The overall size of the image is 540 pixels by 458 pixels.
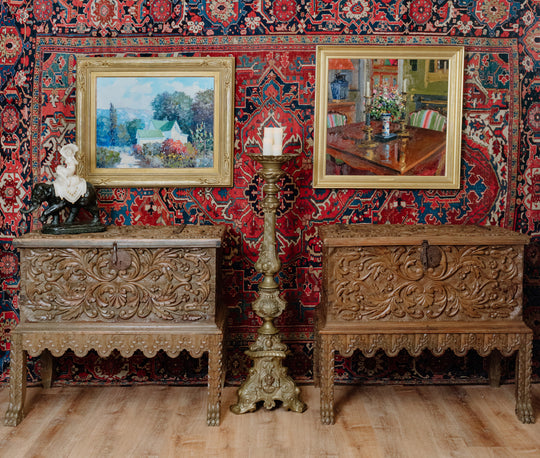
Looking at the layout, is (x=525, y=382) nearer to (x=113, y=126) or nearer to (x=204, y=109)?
(x=204, y=109)

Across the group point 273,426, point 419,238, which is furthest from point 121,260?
point 419,238

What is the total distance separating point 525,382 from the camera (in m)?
3.44

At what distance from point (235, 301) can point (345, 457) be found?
1288 millimetres

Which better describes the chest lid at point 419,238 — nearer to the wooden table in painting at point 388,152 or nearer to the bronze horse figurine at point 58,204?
the wooden table in painting at point 388,152

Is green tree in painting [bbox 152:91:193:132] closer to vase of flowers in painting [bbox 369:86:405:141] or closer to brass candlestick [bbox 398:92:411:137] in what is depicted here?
vase of flowers in painting [bbox 369:86:405:141]

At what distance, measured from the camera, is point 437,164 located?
3877 mm

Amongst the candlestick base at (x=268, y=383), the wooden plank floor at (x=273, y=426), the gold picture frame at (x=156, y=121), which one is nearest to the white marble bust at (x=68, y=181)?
the gold picture frame at (x=156, y=121)

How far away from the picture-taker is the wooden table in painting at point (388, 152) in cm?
385

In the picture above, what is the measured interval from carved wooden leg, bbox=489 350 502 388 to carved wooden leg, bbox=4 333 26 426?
2.83 metres

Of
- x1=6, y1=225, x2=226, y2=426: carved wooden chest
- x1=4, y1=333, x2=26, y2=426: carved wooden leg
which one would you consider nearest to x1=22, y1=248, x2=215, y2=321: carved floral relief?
x1=6, y1=225, x2=226, y2=426: carved wooden chest

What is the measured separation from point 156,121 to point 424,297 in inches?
75.9

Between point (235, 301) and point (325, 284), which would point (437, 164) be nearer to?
point (325, 284)

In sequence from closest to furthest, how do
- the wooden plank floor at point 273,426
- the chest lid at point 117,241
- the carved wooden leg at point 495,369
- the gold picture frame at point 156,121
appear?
the wooden plank floor at point 273,426 → the chest lid at point 117,241 → the gold picture frame at point 156,121 → the carved wooden leg at point 495,369

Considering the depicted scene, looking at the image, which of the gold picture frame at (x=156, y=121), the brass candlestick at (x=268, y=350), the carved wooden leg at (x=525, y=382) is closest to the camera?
the carved wooden leg at (x=525, y=382)
